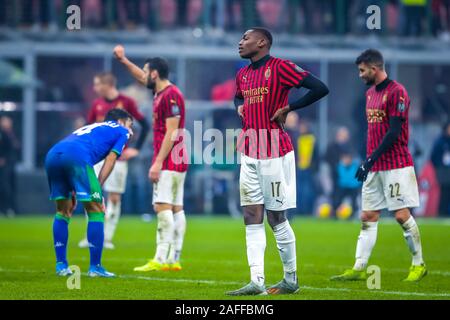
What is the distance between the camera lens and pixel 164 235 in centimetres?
1323

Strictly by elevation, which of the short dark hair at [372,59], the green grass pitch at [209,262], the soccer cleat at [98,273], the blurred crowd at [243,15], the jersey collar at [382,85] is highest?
the blurred crowd at [243,15]

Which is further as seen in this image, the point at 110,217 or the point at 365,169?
the point at 110,217

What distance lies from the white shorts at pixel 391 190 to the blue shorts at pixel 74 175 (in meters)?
3.17

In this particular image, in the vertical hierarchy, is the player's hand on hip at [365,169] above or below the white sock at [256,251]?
above

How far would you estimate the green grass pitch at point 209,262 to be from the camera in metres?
10.4

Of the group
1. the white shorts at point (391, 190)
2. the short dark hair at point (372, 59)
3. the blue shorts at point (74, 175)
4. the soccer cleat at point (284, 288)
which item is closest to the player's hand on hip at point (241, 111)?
the soccer cleat at point (284, 288)

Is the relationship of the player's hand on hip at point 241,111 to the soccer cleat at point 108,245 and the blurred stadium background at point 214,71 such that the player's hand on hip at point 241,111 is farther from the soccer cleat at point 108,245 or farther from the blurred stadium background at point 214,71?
the blurred stadium background at point 214,71

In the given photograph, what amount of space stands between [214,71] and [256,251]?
795 inches

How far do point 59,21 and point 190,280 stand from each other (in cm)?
1851

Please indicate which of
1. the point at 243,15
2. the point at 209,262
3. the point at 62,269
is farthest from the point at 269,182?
the point at 243,15

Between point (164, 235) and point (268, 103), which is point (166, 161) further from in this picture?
point (268, 103)

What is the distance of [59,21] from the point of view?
2902 centimetres

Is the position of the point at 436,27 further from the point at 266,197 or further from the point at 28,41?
the point at 266,197
